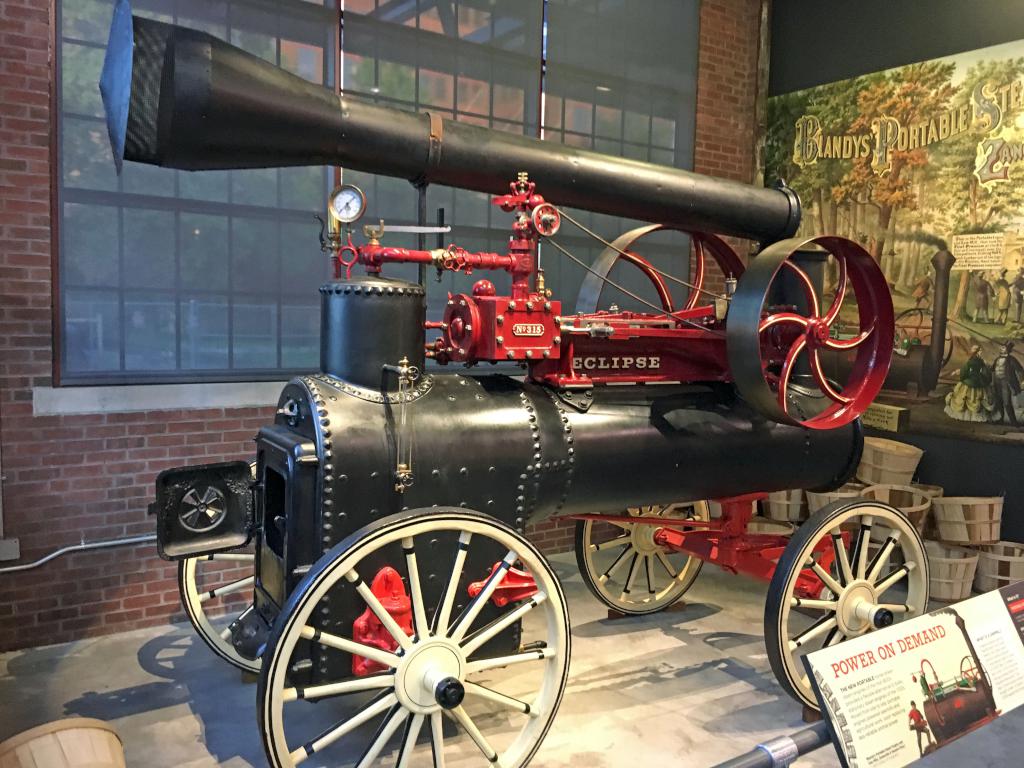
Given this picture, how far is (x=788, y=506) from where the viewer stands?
5.46 metres

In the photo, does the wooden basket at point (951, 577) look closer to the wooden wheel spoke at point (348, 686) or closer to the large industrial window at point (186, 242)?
the wooden wheel spoke at point (348, 686)

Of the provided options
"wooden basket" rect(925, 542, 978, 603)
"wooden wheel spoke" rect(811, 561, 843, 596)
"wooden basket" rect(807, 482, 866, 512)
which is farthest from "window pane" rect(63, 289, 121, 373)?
"wooden basket" rect(925, 542, 978, 603)

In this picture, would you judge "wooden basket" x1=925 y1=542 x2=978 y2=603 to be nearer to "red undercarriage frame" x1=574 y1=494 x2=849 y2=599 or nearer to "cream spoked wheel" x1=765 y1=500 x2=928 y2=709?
"cream spoked wheel" x1=765 y1=500 x2=928 y2=709

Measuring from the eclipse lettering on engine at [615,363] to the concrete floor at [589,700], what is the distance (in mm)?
1333

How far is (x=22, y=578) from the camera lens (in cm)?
382

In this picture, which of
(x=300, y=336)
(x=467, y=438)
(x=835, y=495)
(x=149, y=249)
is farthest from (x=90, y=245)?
(x=835, y=495)

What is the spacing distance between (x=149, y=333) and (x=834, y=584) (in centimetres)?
328

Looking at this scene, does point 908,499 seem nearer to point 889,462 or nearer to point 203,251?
point 889,462

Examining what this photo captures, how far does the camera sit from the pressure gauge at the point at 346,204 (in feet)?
9.27

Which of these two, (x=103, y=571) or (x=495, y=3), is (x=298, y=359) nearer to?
(x=103, y=571)

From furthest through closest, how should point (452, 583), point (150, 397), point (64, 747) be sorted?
1. point (150, 397)
2. point (452, 583)
3. point (64, 747)

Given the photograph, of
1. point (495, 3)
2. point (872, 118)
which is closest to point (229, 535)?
point (495, 3)

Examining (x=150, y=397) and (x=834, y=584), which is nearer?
(x=834, y=584)

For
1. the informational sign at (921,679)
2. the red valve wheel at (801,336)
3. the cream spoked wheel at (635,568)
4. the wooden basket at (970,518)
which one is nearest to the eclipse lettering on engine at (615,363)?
the red valve wheel at (801,336)
